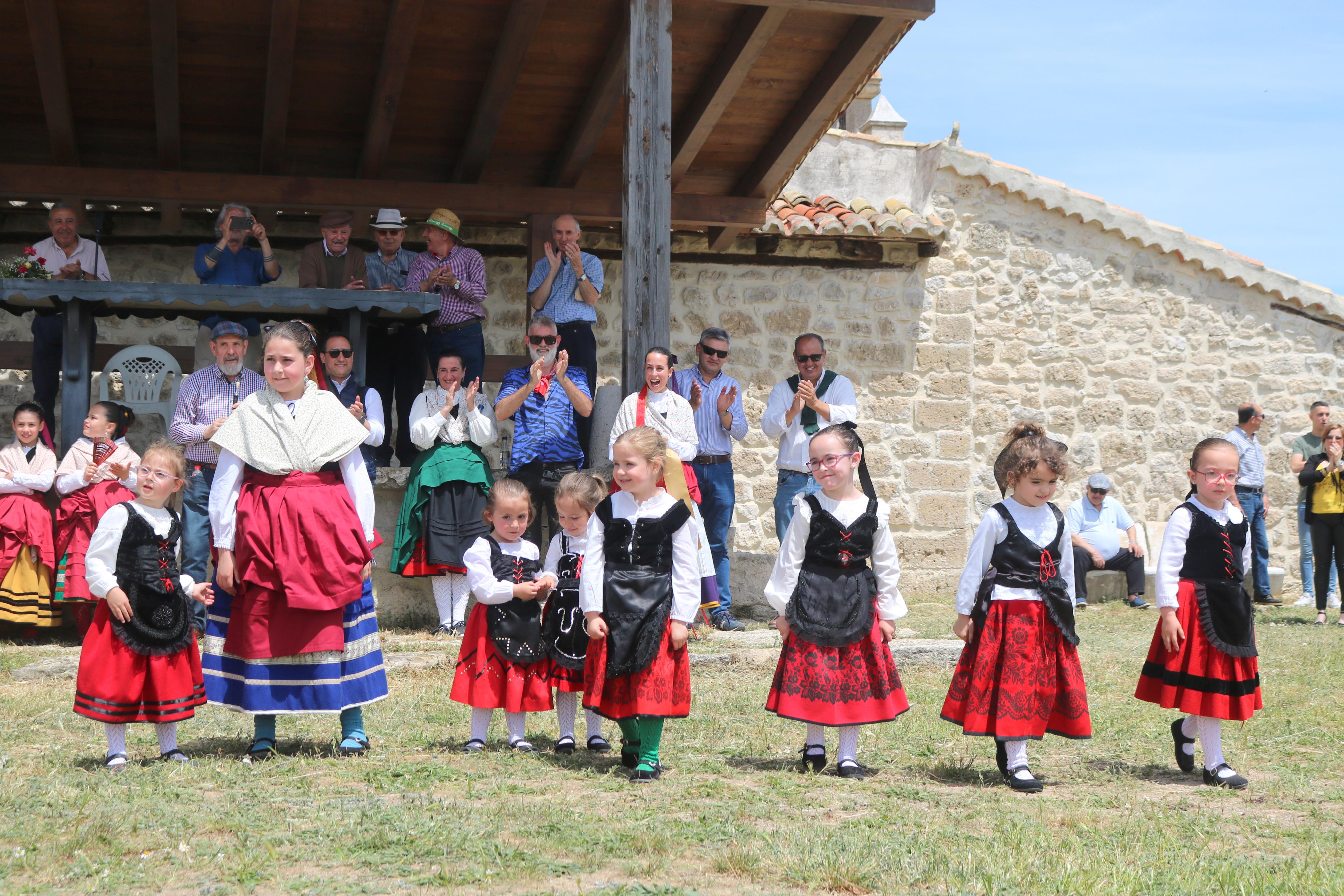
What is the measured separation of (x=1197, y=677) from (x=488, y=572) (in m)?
2.63

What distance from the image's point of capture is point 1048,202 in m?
11.2

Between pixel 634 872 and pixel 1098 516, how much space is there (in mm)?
8708

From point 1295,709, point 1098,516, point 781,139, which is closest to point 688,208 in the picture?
point 781,139

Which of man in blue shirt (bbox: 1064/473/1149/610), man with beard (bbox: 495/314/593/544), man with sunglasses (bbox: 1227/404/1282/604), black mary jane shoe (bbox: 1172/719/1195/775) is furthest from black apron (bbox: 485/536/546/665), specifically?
man with sunglasses (bbox: 1227/404/1282/604)

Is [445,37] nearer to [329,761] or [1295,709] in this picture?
[329,761]

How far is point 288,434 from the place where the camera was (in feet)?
14.4

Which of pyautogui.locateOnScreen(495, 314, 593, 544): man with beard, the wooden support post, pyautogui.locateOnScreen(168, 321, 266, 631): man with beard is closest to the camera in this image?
the wooden support post

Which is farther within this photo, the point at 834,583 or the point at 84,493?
the point at 84,493

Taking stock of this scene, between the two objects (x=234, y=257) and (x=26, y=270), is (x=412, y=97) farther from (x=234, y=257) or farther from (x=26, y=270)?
(x=26, y=270)

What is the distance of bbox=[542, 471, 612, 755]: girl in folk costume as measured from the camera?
4.62 metres

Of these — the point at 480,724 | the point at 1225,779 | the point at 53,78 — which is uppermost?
the point at 53,78

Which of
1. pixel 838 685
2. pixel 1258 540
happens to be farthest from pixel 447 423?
pixel 1258 540

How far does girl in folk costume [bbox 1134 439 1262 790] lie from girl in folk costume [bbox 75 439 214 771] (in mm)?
3453

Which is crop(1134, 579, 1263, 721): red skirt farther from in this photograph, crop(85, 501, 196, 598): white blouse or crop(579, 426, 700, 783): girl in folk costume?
crop(85, 501, 196, 598): white blouse
